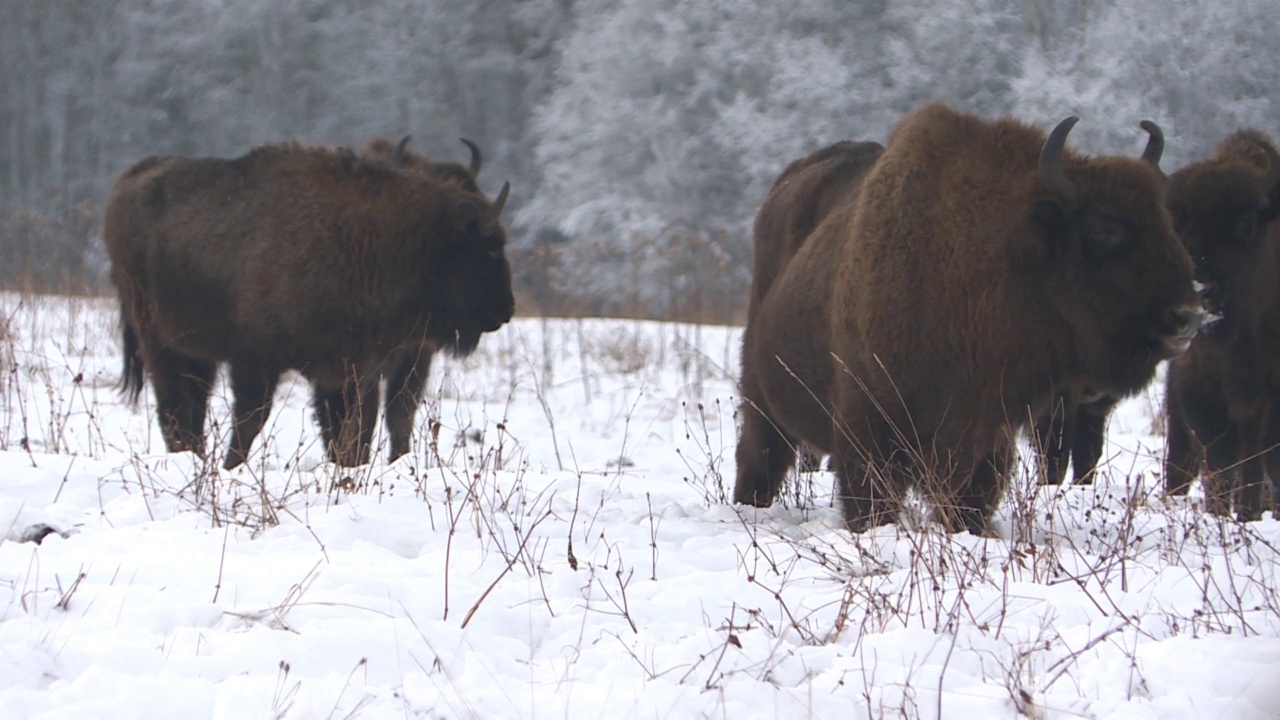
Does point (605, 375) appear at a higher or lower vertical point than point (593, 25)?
lower

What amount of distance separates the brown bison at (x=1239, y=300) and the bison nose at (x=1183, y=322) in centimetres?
122

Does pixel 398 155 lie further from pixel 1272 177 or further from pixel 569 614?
pixel 569 614

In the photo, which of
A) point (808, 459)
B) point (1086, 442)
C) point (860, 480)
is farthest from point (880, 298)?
point (1086, 442)

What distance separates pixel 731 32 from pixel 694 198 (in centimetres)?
331

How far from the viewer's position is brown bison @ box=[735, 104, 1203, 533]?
4664 millimetres

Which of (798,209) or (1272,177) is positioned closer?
(1272,177)

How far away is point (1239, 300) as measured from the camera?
5832 mm

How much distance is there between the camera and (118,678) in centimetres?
278

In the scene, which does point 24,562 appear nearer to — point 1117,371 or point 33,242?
point 1117,371

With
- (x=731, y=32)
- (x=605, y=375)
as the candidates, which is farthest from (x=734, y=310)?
(x=731, y=32)

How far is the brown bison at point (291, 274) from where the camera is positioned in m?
7.91

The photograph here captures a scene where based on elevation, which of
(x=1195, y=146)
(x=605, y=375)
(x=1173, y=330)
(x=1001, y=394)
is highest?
(x=1195, y=146)

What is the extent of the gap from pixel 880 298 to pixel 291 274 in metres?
4.37

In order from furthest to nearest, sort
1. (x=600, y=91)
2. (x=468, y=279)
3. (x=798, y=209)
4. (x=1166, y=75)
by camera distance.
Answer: (x=600, y=91) → (x=1166, y=75) → (x=468, y=279) → (x=798, y=209)
